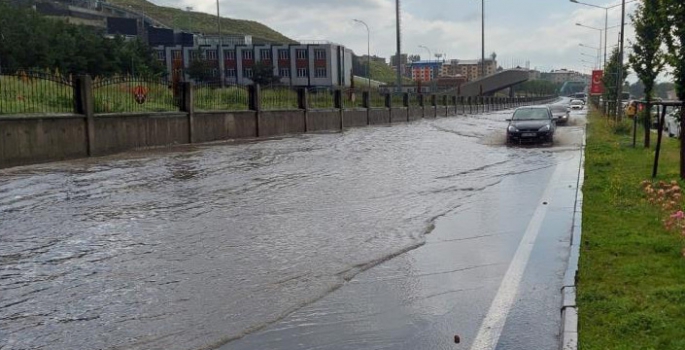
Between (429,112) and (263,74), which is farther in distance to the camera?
(263,74)

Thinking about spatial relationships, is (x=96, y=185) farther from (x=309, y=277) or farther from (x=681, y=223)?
(x=681, y=223)

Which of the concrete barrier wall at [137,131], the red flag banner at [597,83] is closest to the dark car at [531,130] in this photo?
the concrete barrier wall at [137,131]

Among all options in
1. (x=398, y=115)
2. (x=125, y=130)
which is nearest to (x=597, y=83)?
(x=398, y=115)

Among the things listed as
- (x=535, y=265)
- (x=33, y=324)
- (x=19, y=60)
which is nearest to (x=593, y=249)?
(x=535, y=265)

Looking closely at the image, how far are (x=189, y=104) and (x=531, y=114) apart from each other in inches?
511

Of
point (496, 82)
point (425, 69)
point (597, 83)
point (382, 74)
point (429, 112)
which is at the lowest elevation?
point (429, 112)

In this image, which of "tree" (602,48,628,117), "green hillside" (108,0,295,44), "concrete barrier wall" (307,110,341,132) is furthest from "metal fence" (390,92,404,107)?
"green hillside" (108,0,295,44)

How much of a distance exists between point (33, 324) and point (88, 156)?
1464cm

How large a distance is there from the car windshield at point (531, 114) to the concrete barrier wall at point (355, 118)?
14.4 metres

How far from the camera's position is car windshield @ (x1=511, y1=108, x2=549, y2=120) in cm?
2583

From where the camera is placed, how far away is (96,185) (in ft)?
43.8

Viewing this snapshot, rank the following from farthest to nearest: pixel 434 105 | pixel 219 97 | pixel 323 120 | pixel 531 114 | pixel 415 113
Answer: pixel 434 105 < pixel 415 113 < pixel 323 120 < pixel 219 97 < pixel 531 114

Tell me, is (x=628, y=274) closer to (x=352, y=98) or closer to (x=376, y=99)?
(x=352, y=98)

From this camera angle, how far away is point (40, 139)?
57.1ft
